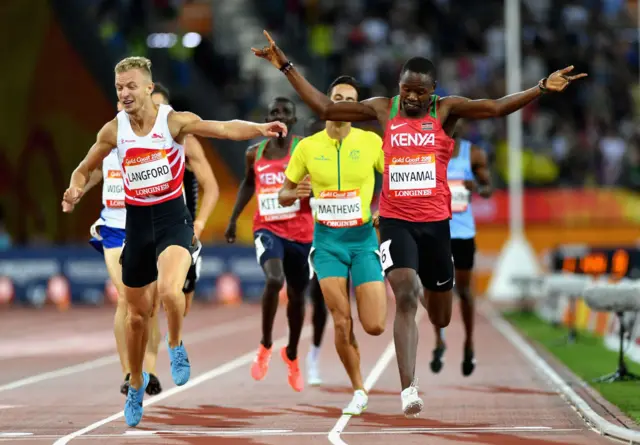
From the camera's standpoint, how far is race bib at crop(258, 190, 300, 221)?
1273 cm

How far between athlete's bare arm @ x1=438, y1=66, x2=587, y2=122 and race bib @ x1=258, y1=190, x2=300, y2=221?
3.12 m

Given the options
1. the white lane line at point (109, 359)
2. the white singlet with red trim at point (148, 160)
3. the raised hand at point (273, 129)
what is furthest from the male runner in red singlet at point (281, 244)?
the raised hand at point (273, 129)

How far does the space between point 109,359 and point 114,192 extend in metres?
5.76

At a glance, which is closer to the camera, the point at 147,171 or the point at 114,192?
the point at 147,171

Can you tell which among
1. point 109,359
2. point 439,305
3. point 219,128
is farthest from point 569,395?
point 109,359

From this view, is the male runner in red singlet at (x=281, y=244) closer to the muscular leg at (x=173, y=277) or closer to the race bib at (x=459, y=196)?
the race bib at (x=459, y=196)

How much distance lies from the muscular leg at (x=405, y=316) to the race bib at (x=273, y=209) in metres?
3.06

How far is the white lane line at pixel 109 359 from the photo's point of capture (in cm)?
1451

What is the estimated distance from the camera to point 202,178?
37.5 ft

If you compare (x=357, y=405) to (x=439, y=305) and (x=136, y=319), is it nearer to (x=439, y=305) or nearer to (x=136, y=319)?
(x=439, y=305)

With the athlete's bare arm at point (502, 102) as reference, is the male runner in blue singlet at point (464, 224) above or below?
below

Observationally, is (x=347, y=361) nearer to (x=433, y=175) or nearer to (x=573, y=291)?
(x=433, y=175)

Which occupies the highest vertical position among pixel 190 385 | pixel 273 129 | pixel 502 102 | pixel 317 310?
pixel 502 102

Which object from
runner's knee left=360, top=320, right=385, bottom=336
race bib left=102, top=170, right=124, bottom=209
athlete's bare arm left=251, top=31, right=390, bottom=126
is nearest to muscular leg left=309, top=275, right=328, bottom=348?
race bib left=102, top=170, right=124, bottom=209
